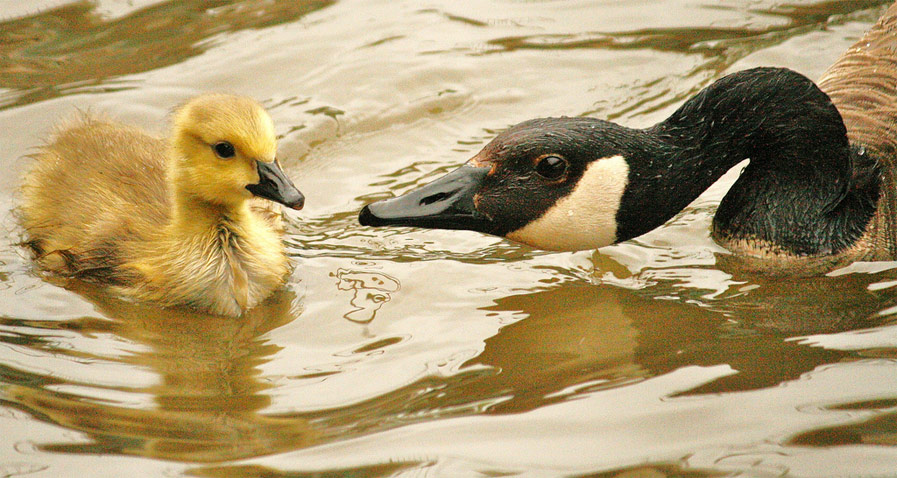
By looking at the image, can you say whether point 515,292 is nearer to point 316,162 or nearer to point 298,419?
point 298,419

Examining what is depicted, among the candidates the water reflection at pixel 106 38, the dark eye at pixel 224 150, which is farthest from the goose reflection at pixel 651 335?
the water reflection at pixel 106 38

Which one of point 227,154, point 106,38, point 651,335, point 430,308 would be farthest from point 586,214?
point 106,38

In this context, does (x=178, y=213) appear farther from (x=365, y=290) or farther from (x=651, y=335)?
(x=651, y=335)

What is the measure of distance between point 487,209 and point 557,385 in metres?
0.87

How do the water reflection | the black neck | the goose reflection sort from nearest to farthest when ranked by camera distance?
the goose reflection → the black neck → the water reflection

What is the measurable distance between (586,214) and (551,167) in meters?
0.28

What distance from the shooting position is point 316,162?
5.86m

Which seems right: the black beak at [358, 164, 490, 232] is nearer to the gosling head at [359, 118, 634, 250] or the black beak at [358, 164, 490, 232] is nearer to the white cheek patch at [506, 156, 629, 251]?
the gosling head at [359, 118, 634, 250]

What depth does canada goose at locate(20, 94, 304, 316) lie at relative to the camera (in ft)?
14.2

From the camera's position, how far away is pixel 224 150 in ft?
14.3

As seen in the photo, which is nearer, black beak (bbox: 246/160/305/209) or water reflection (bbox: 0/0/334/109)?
black beak (bbox: 246/160/305/209)

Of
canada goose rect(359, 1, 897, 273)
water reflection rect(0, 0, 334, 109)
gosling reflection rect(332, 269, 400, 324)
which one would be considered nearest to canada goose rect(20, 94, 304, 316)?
gosling reflection rect(332, 269, 400, 324)

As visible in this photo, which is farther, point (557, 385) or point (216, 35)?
point (216, 35)

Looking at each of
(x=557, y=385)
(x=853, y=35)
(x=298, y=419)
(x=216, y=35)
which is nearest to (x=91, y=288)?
(x=298, y=419)
